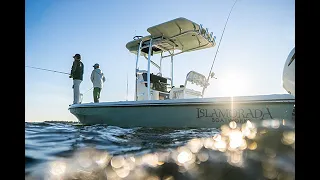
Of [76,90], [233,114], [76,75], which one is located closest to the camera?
[233,114]

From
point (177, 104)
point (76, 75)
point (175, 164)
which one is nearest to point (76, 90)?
point (76, 75)

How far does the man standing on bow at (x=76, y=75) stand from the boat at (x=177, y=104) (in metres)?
0.34

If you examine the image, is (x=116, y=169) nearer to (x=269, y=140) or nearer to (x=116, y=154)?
(x=116, y=154)

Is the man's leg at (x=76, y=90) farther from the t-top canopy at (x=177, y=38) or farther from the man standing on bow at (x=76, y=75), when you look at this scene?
the t-top canopy at (x=177, y=38)

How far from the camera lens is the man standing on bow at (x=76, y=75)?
280 inches

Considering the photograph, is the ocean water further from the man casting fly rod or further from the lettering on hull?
the man casting fly rod

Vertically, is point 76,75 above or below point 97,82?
above

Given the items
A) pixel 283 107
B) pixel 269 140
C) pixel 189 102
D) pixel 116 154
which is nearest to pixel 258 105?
pixel 283 107

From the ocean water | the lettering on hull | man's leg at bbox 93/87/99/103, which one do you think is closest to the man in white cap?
man's leg at bbox 93/87/99/103

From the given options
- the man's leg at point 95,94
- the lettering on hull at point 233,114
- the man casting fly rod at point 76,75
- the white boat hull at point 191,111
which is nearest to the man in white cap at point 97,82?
the man's leg at point 95,94

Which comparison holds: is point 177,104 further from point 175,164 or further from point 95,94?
point 175,164

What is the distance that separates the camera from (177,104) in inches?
213

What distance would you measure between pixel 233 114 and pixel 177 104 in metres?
1.29
